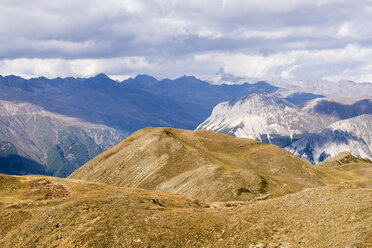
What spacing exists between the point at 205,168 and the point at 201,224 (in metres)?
90.4

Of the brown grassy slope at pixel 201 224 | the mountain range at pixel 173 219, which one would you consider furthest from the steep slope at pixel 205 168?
the brown grassy slope at pixel 201 224

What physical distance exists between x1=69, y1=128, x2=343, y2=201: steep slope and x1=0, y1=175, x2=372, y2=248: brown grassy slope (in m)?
68.4

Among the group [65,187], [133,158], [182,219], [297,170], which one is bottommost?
[297,170]

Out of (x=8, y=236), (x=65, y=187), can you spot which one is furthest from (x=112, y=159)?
(x=8, y=236)

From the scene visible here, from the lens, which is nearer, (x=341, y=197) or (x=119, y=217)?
(x=341, y=197)

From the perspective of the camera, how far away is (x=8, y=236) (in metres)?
52.1

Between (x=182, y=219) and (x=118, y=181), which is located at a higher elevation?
(x=182, y=219)

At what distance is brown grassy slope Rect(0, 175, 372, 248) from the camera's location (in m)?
36.9

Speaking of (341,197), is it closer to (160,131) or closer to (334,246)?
(334,246)

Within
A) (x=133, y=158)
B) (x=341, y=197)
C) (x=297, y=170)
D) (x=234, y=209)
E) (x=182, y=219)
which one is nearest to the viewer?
(x=341, y=197)

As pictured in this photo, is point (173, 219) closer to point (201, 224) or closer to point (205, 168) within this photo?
point (201, 224)

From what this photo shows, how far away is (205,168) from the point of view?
443 feet

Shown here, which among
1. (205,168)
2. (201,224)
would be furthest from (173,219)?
(205,168)

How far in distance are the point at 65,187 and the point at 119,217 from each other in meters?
45.0
